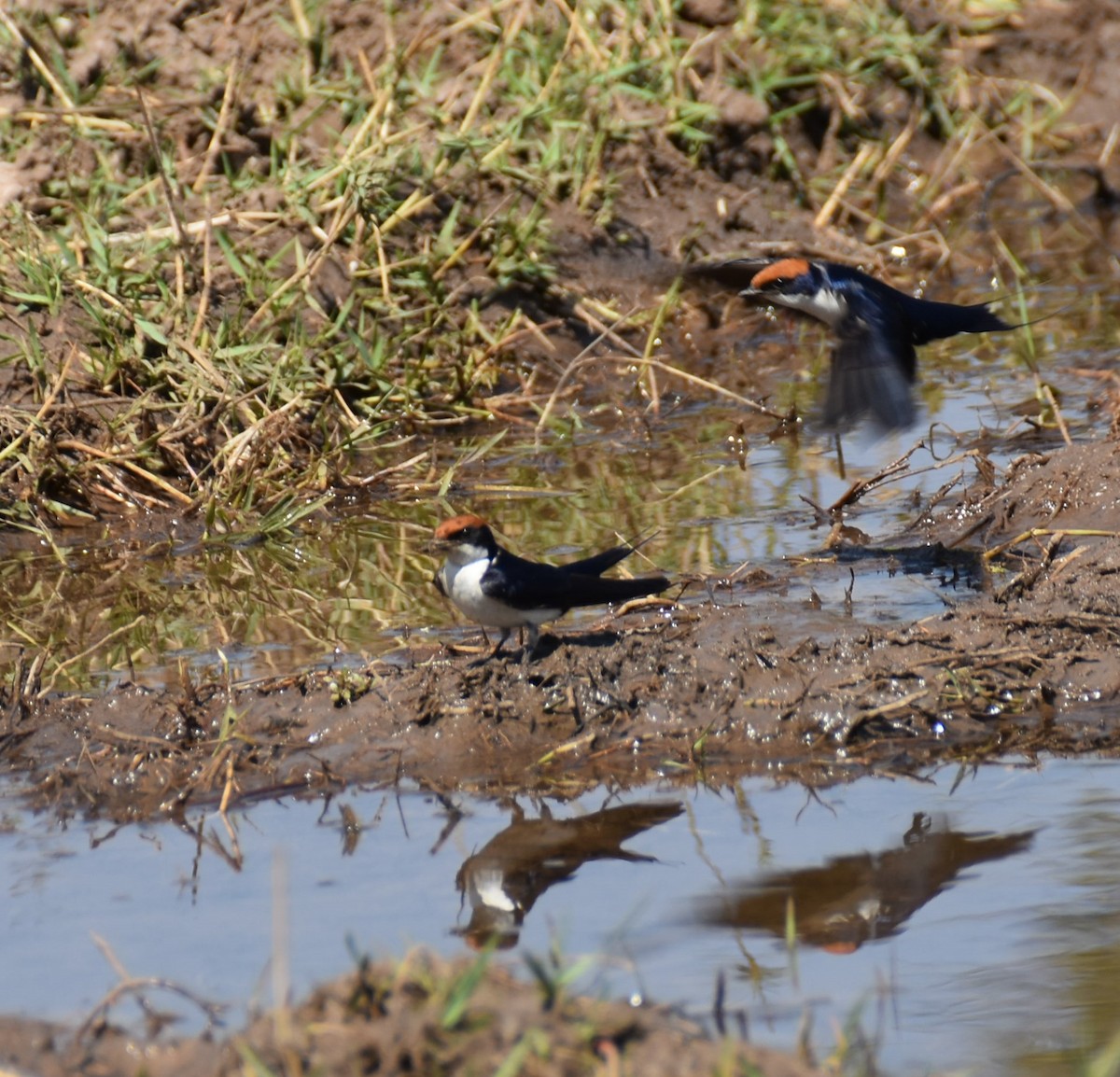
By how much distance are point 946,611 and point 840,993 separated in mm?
1942

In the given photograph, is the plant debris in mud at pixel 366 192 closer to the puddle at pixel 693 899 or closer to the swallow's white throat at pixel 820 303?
the swallow's white throat at pixel 820 303

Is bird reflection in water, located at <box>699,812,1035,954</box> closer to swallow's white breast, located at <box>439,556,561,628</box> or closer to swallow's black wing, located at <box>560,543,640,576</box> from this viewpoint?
swallow's white breast, located at <box>439,556,561,628</box>

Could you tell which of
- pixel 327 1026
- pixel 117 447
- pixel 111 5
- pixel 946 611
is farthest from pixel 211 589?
pixel 111 5

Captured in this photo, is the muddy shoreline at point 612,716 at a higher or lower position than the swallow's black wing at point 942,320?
lower

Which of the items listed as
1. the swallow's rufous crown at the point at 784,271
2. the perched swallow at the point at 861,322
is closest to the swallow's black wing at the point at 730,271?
the perched swallow at the point at 861,322

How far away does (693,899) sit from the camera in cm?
388

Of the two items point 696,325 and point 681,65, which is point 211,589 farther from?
point 681,65

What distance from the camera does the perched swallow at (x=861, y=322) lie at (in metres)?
5.70

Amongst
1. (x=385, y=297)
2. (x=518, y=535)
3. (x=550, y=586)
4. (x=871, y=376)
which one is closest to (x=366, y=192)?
(x=385, y=297)

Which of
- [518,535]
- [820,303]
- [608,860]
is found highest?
[820,303]

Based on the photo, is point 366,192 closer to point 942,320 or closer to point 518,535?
point 518,535

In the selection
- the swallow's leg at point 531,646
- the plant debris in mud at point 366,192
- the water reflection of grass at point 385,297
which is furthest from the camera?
the plant debris in mud at point 366,192

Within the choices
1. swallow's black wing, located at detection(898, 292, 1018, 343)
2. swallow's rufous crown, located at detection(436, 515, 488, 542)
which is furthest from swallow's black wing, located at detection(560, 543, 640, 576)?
swallow's black wing, located at detection(898, 292, 1018, 343)

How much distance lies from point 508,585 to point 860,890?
133 centimetres
